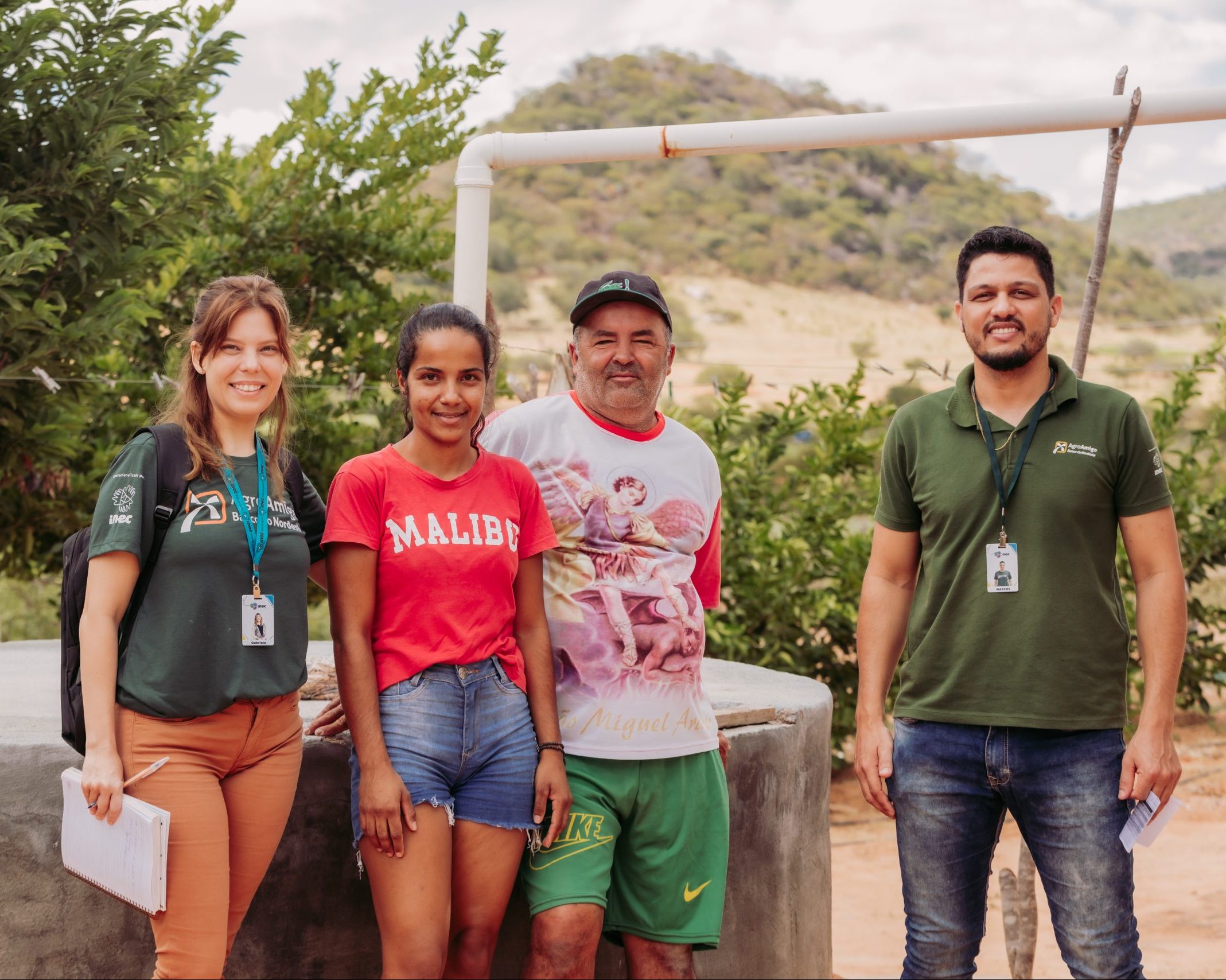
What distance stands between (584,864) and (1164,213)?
2491 inches

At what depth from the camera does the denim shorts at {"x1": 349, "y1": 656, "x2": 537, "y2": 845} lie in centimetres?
240

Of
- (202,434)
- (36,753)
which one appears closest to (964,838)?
(202,434)

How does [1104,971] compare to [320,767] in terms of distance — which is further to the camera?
[320,767]

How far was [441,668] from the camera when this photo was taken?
2.43 meters

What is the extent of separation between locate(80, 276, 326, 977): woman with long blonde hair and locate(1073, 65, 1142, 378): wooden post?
2238 millimetres

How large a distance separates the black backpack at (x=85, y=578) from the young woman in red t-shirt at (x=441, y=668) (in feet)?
0.95

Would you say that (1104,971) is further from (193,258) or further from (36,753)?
(193,258)

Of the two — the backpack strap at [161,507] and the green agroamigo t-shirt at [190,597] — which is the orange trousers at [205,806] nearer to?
the green agroamigo t-shirt at [190,597]

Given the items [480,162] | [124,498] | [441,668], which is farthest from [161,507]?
[480,162]

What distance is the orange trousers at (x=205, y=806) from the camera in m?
2.24

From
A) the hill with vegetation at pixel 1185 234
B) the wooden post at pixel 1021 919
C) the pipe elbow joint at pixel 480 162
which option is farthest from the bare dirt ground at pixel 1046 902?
the hill with vegetation at pixel 1185 234

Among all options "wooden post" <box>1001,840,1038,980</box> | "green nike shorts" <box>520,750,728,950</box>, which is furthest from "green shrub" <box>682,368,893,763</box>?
"green nike shorts" <box>520,750,728,950</box>

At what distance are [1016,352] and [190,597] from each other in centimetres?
166

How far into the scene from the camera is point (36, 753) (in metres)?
2.93
